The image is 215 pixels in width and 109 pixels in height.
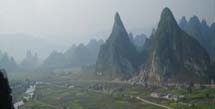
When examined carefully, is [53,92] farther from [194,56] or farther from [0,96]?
[0,96]

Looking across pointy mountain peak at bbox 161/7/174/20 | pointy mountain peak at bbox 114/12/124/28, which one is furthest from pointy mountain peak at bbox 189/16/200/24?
pointy mountain peak at bbox 161/7/174/20

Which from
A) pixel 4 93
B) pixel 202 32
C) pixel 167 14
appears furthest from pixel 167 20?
pixel 4 93

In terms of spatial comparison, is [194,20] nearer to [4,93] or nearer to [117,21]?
[117,21]

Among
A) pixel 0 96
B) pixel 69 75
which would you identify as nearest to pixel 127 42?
pixel 69 75

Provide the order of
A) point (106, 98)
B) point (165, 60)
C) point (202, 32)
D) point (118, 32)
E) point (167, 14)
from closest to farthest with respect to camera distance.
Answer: point (106, 98) < point (165, 60) < point (167, 14) < point (118, 32) < point (202, 32)

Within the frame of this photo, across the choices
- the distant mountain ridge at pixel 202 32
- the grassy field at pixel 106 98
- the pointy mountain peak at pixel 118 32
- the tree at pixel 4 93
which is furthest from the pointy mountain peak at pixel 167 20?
the tree at pixel 4 93
